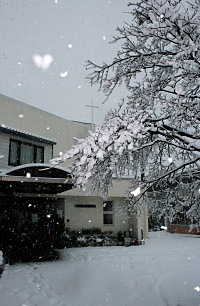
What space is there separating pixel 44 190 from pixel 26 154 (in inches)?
93.9

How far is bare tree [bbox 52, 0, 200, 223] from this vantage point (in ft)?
12.3

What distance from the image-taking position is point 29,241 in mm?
12500

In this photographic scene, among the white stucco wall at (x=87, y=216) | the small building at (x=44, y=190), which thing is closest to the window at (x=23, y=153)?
the small building at (x=44, y=190)

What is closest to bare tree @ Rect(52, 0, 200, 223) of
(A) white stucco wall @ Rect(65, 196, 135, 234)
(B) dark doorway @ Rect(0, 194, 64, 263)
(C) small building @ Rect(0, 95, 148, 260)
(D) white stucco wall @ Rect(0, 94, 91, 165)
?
(C) small building @ Rect(0, 95, 148, 260)

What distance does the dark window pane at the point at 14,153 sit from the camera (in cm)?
1259

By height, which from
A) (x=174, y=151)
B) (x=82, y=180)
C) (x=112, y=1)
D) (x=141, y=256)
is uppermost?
(x=112, y=1)

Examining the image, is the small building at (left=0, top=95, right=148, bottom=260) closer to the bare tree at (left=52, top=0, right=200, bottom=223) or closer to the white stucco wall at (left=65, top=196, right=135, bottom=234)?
the white stucco wall at (left=65, top=196, right=135, bottom=234)

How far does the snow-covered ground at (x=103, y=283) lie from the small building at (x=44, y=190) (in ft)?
11.0

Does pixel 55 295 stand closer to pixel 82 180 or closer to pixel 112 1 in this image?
pixel 82 180

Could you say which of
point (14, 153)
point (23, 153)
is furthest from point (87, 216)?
point (14, 153)

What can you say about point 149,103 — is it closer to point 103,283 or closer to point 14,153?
point 103,283

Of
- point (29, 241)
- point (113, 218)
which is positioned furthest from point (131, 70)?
point (113, 218)

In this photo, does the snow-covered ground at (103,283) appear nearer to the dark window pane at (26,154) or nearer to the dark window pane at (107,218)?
the dark window pane at (26,154)

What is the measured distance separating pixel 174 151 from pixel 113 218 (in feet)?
40.3
